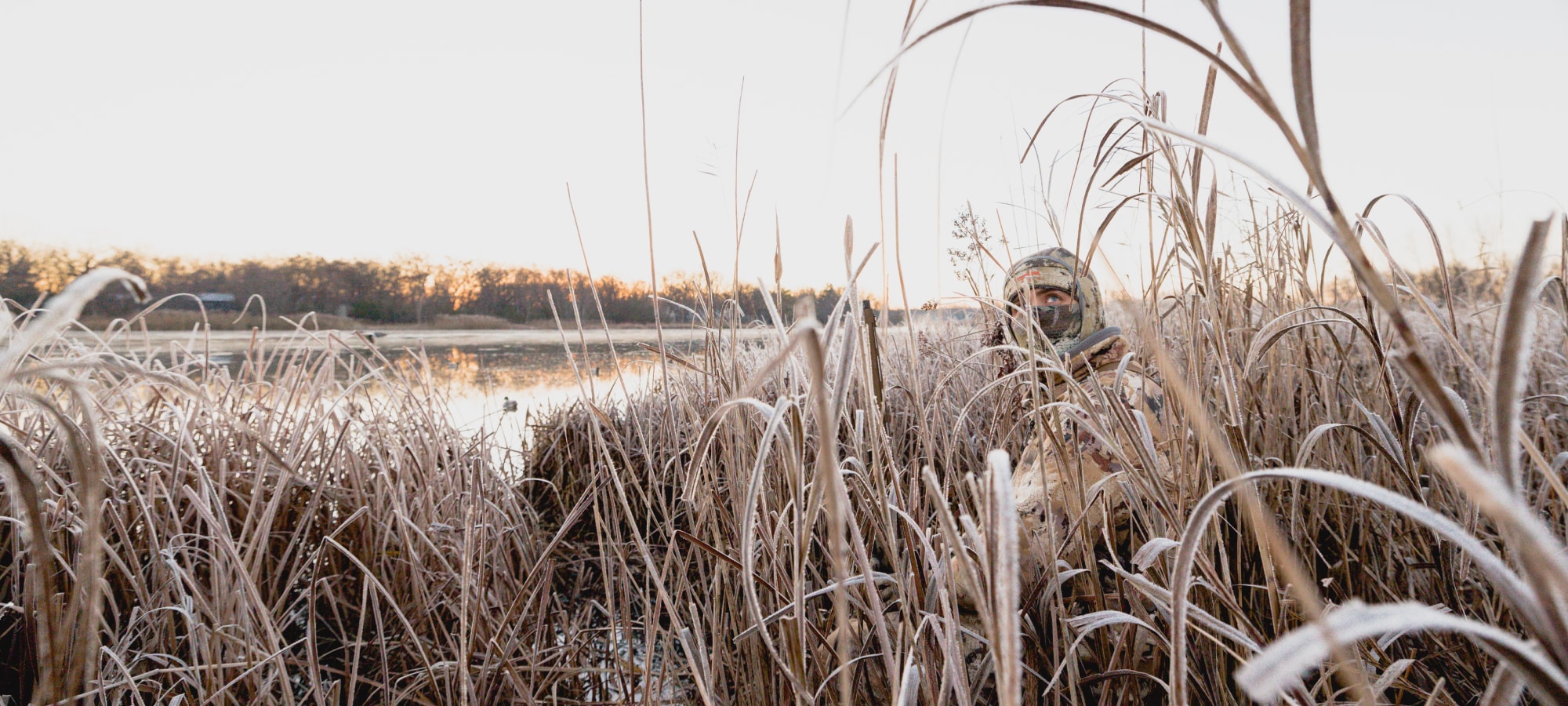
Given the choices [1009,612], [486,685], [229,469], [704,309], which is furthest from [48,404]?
[229,469]

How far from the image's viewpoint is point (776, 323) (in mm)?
599

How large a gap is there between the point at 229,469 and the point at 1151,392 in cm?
191

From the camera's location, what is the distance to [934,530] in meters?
0.80

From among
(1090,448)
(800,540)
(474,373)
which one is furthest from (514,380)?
(800,540)

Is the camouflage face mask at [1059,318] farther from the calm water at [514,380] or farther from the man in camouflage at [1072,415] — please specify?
the calm water at [514,380]

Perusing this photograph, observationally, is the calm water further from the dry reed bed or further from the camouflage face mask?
the camouflage face mask

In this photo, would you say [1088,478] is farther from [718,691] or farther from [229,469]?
[229,469]

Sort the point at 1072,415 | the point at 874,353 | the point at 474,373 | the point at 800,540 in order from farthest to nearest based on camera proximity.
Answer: the point at 474,373 → the point at 1072,415 → the point at 874,353 → the point at 800,540

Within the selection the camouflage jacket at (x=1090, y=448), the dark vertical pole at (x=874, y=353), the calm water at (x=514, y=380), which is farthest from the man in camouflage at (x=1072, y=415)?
the calm water at (x=514, y=380)

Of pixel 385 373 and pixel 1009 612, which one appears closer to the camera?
pixel 1009 612

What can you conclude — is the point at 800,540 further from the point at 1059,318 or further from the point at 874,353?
the point at 1059,318

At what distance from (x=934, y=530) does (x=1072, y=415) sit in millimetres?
221

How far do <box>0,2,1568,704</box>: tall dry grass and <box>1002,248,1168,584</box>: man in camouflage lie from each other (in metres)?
0.02

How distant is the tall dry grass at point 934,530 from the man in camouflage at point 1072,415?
0.02m
